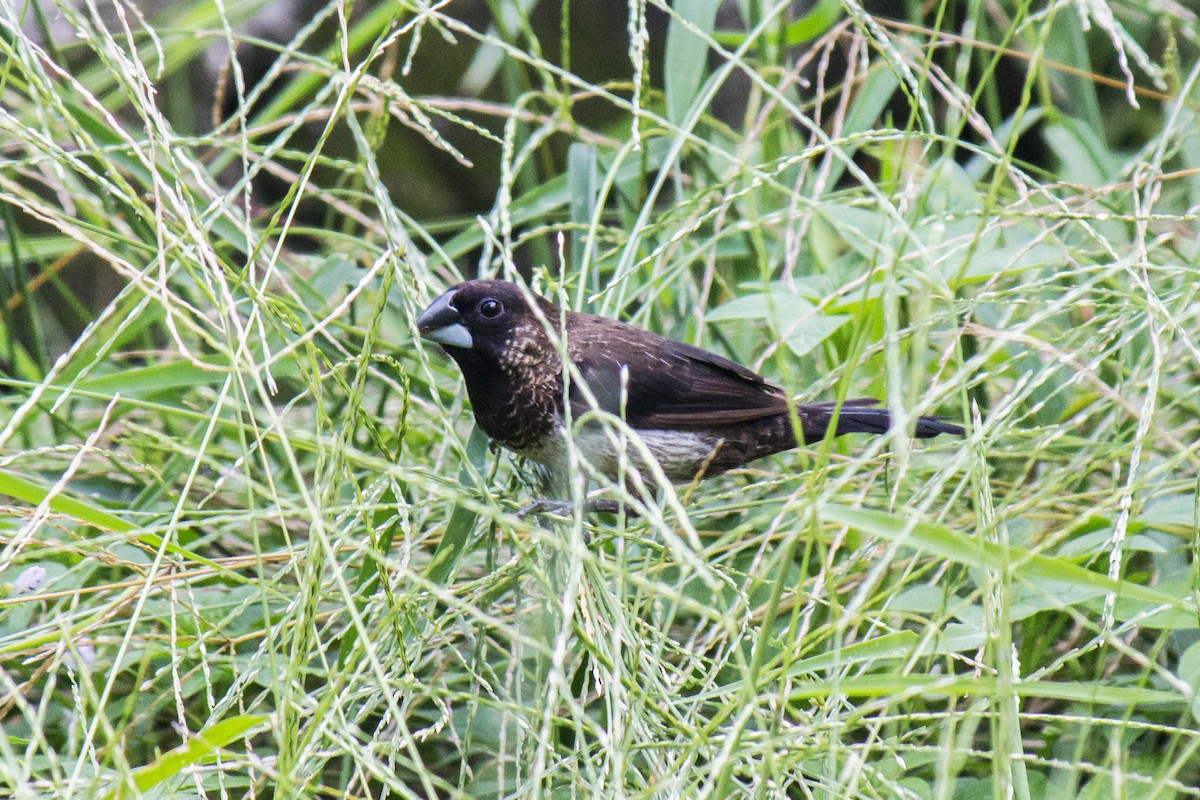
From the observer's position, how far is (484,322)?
216 cm

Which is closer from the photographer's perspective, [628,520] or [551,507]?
[551,507]

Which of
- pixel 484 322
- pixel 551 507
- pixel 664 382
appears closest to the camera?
pixel 551 507

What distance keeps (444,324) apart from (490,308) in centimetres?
12

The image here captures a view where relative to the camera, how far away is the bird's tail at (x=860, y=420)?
7.05 feet

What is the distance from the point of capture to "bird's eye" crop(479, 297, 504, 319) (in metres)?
2.16

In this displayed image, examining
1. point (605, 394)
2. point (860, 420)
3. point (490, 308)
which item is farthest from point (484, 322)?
point (860, 420)

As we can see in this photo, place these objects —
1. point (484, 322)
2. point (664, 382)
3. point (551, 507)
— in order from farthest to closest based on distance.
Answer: point (664, 382), point (484, 322), point (551, 507)

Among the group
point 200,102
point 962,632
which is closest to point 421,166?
point 200,102

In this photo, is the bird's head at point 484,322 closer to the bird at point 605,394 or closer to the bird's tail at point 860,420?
the bird at point 605,394

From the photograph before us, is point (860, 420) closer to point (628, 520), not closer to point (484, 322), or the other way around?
point (628, 520)

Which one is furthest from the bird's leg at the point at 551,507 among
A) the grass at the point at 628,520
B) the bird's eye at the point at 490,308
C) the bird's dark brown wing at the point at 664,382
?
the bird's eye at the point at 490,308

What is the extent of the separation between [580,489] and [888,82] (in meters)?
1.81

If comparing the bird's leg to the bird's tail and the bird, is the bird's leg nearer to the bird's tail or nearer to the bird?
the bird

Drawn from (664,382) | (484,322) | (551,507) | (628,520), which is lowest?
(628,520)
